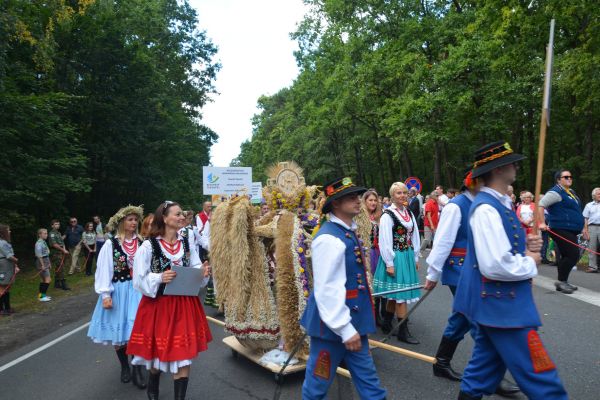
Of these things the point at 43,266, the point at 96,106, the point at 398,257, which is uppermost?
the point at 96,106

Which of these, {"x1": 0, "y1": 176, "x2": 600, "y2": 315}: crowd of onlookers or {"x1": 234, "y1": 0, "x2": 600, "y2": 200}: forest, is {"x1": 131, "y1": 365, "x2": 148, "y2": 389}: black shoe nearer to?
{"x1": 0, "y1": 176, "x2": 600, "y2": 315}: crowd of onlookers

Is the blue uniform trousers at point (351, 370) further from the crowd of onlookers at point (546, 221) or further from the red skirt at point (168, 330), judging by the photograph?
the crowd of onlookers at point (546, 221)

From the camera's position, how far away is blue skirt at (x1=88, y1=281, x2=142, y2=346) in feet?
16.6

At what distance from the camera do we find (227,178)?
16656mm

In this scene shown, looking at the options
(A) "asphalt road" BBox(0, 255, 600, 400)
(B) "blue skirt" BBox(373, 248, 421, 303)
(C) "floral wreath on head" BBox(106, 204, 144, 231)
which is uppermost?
(C) "floral wreath on head" BBox(106, 204, 144, 231)

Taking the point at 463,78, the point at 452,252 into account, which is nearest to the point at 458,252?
the point at 452,252

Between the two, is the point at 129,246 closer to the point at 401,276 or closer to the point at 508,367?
the point at 401,276

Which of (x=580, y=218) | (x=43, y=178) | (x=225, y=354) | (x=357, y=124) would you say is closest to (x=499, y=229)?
(x=225, y=354)

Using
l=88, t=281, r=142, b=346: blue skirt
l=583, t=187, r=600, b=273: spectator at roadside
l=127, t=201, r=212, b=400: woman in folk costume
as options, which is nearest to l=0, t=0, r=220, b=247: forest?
l=88, t=281, r=142, b=346: blue skirt

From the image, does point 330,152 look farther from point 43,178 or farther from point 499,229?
point 499,229

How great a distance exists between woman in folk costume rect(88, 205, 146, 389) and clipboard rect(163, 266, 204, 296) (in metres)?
1.21

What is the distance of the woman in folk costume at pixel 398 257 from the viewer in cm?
588

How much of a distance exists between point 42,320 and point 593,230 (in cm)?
1158

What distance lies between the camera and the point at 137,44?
84.7ft
